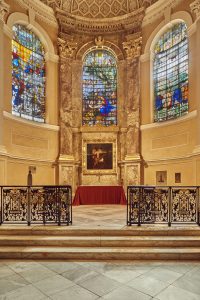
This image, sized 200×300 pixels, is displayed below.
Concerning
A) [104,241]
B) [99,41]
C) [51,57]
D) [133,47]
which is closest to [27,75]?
[51,57]

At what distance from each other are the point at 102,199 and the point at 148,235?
4.92 m

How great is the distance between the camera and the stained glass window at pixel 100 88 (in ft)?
43.8

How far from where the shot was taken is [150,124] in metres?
12.0

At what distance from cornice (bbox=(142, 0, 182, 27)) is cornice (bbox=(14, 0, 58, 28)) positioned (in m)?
4.99

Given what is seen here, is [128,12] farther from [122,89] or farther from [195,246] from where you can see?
[195,246]

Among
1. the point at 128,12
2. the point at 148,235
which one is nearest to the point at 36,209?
the point at 148,235

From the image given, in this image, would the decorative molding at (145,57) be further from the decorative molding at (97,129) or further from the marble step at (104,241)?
the marble step at (104,241)

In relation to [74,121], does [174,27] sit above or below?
above

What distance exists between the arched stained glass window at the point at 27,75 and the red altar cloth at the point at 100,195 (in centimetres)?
481

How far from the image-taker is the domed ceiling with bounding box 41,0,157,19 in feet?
42.5

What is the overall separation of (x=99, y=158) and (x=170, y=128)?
4018mm

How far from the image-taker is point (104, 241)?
4.85 m

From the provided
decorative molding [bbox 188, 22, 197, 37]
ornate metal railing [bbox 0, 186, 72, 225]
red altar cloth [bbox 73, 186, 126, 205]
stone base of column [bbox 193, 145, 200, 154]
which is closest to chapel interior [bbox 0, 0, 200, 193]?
decorative molding [bbox 188, 22, 197, 37]

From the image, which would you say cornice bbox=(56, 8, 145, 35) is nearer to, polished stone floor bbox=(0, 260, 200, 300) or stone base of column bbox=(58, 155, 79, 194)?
stone base of column bbox=(58, 155, 79, 194)
